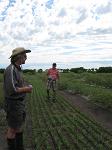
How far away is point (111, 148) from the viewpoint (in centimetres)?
794

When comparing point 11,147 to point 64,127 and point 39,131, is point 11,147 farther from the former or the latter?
point 64,127

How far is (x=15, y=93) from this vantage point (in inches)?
250

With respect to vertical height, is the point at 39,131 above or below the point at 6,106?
below

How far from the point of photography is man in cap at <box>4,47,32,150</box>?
250 inches

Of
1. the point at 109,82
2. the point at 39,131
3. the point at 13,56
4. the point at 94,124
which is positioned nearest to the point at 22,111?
the point at 13,56

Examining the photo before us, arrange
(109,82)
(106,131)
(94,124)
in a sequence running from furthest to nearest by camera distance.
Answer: (109,82) → (94,124) → (106,131)

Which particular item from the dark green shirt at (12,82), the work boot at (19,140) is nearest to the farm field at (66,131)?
the work boot at (19,140)

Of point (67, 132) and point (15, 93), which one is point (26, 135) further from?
point (15, 93)

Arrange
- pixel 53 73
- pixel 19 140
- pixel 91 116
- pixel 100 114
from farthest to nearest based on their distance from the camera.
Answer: pixel 53 73
pixel 100 114
pixel 91 116
pixel 19 140

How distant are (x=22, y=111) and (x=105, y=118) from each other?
6.20 meters

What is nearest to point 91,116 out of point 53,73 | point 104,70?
point 53,73

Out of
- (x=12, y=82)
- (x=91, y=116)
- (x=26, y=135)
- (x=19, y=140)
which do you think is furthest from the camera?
(x=91, y=116)

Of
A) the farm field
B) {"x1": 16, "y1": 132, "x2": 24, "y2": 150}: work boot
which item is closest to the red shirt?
the farm field

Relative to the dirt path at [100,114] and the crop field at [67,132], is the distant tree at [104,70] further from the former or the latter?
the crop field at [67,132]
